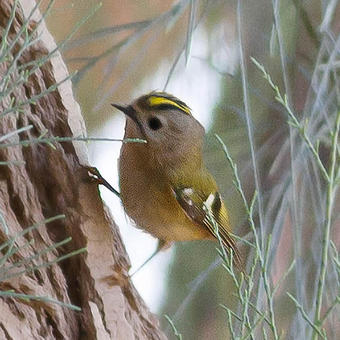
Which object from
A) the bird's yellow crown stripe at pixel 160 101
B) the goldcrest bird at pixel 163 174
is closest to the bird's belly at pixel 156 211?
the goldcrest bird at pixel 163 174

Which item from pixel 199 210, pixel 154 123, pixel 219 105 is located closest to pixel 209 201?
pixel 199 210

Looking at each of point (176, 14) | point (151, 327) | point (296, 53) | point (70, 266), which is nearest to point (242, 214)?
point (296, 53)

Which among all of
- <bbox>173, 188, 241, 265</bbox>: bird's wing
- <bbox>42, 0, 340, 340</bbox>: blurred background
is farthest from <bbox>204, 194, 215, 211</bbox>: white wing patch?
<bbox>42, 0, 340, 340</bbox>: blurred background

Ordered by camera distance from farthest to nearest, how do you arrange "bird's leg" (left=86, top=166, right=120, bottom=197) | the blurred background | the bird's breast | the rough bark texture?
the blurred background, the bird's breast, "bird's leg" (left=86, top=166, right=120, bottom=197), the rough bark texture

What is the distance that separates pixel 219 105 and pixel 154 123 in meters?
0.58

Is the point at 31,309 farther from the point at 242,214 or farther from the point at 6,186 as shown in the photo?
the point at 242,214

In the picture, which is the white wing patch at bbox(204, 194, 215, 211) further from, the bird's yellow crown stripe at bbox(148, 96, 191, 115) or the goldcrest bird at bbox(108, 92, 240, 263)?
the bird's yellow crown stripe at bbox(148, 96, 191, 115)

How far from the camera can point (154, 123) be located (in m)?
1.17

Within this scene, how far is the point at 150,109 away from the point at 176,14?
0.30m

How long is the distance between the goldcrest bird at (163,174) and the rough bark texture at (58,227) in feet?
0.26

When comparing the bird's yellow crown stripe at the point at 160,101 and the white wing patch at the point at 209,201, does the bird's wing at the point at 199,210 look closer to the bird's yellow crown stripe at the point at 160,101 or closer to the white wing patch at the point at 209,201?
the white wing patch at the point at 209,201

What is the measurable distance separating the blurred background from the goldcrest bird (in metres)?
0.20

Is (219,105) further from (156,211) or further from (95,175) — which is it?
(95,175)

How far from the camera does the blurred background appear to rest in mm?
1493
